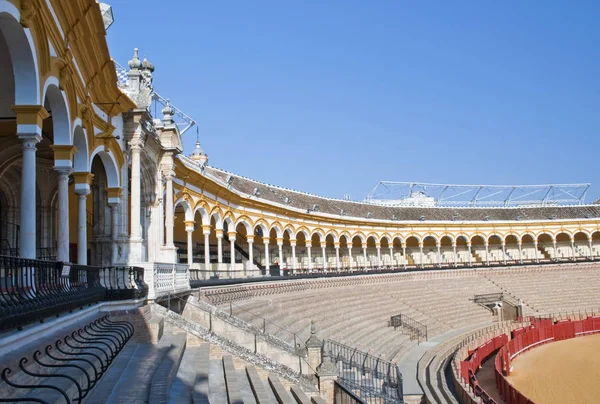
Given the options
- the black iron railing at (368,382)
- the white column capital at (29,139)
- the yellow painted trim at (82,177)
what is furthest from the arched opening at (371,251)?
the white column capital at (29,139)

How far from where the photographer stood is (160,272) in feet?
45.2

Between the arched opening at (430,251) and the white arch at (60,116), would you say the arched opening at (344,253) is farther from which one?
the white arch at (60,116)

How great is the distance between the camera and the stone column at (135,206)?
1505cm

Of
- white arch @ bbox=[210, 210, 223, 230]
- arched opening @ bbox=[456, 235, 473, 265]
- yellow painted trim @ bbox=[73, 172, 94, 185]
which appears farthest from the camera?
arched opening @ bbox=[456, 235, 473, 265]

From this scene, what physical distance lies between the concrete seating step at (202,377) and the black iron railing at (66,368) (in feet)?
3.63

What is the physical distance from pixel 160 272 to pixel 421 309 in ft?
67.2

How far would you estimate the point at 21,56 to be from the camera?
874 centimetres

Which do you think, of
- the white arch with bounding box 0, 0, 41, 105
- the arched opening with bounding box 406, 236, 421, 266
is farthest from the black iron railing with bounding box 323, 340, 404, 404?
the arched opening with bounding box 406, 236, 421, 266

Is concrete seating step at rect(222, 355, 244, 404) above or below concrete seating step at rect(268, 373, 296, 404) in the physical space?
above

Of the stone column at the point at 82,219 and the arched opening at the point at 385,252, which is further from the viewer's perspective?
the arched opening at the point at 385,252

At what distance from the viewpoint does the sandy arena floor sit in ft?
62.2

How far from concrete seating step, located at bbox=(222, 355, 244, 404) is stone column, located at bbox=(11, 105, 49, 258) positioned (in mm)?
3401

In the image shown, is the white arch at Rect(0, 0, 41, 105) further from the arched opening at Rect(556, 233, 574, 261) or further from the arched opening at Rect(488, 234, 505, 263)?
the arched opening at Rect(556, 233, 574, 261)

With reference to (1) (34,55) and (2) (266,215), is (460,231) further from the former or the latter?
(1) (34,55)
